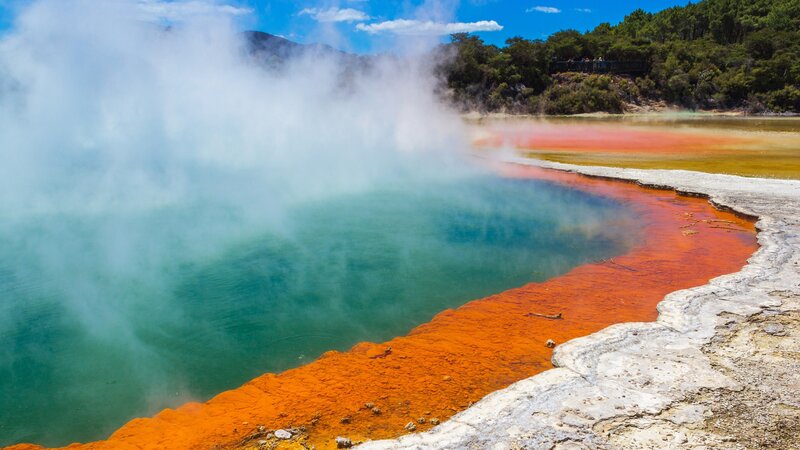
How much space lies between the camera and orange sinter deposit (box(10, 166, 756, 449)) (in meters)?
3.28

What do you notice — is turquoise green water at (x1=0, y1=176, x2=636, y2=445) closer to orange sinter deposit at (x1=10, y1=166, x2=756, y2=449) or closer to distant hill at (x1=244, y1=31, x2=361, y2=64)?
orange sinter deposit at (x1=10, y1=166, x2=756, y2=449)

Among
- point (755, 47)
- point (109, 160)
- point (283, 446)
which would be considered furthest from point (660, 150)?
point (755, 47)

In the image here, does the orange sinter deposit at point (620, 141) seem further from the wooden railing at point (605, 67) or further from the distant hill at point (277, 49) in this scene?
the wooden railing at point (605, 67)

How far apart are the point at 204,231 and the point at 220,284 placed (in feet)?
6.55

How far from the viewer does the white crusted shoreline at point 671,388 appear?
2852 mm

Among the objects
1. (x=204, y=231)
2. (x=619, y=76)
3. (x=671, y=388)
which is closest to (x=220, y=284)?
(x=204, y=231)

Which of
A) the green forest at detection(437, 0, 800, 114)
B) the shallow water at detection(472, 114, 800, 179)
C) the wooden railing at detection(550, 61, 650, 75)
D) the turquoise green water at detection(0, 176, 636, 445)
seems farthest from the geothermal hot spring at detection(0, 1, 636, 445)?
the wooden railing at detection(550, 61, 650, 75)

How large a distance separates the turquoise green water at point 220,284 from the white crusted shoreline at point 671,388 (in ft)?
5.61

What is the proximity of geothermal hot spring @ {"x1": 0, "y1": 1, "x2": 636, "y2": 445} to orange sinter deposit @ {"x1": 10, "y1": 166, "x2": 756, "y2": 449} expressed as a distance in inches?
12.0

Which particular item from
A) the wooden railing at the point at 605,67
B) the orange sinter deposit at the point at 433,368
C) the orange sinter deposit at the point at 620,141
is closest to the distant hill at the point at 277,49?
the orange sinter deposit at the point at 620,141

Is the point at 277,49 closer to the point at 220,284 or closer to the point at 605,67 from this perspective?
the point at 220,284

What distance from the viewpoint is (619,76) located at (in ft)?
153

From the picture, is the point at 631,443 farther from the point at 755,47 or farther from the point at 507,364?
the point at 755,47

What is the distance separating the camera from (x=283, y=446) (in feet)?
10.00
